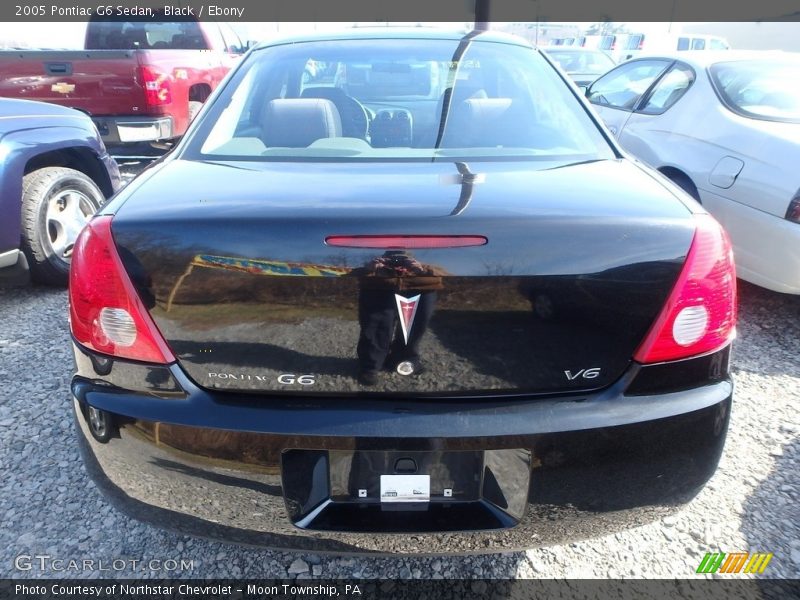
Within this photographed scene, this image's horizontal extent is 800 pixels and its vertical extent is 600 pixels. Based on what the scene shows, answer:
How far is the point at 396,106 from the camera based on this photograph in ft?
8.81

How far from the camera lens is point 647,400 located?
147 centimetres

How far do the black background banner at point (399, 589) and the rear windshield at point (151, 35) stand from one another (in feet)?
25.9

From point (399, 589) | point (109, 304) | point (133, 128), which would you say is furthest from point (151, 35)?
point (399, 589)

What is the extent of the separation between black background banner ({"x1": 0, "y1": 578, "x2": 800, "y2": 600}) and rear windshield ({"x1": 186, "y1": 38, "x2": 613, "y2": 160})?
1391 millimetres

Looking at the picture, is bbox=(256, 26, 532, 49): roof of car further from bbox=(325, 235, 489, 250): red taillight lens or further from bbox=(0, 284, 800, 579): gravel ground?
bbox=(0, 284, 800, 579): gravel ground

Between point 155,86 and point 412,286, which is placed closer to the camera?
point 412,286

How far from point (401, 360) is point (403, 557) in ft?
1.83

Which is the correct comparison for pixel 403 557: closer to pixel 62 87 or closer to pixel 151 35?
pixel 62 87

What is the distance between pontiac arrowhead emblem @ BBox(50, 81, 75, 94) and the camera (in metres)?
5.82

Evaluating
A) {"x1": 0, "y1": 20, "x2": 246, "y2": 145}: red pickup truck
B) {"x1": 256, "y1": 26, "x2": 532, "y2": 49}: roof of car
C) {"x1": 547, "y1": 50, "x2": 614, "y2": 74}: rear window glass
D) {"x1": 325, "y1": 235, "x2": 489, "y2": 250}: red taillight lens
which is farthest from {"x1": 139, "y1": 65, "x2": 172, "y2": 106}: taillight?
{"x1": 547, "y1": 50, "x2": 614, "y2": 74}: rear window glass

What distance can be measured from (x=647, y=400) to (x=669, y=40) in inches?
961

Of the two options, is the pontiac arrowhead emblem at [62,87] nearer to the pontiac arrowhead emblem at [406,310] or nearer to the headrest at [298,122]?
the headrest at [298,122]

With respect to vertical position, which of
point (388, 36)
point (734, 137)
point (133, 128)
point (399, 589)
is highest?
point (388, 36)

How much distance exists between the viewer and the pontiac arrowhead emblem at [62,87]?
582 centimetres
